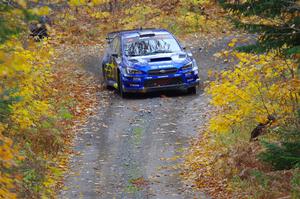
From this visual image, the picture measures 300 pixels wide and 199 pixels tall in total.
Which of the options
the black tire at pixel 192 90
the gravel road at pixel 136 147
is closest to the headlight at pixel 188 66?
the black tire at pixel 192 90

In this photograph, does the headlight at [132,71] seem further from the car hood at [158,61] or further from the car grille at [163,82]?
the car grille at [163,82]

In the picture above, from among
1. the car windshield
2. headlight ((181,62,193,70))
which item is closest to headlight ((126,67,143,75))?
the car windshield

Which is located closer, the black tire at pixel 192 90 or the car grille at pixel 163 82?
the car grille at pixel 163 82

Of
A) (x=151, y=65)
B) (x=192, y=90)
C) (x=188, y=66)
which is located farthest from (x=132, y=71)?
(x=192, y=90)

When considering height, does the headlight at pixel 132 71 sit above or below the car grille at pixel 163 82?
above

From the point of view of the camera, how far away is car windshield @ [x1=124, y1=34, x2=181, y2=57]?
59.2 ft

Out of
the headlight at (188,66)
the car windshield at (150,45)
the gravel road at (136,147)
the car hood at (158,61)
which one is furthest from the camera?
the car windshield at (150,45)

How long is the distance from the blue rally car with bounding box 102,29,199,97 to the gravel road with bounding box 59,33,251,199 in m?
0.45

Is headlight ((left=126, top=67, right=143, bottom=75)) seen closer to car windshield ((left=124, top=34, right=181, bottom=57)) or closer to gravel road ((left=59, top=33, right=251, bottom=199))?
car windshield ((left=124, top=34, right=181, bottom=57))

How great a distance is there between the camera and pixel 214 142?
12805mm

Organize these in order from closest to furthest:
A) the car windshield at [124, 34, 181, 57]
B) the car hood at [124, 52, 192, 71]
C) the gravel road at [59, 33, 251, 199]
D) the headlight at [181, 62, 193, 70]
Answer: the gravel road at [59, 33, 251, 199]
the car hood at [124, 52, 192, 71]
the headlight at [181, 62, 193, 70]
the car windshield at [124, 34, 181, 57]

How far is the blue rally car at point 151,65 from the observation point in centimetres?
1736

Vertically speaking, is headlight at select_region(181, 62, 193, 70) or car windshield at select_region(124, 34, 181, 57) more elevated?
car windshield at select_region(124, 34, 181, 57)

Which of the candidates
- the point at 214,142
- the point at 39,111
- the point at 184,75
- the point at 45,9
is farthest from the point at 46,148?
the point at 45,9
